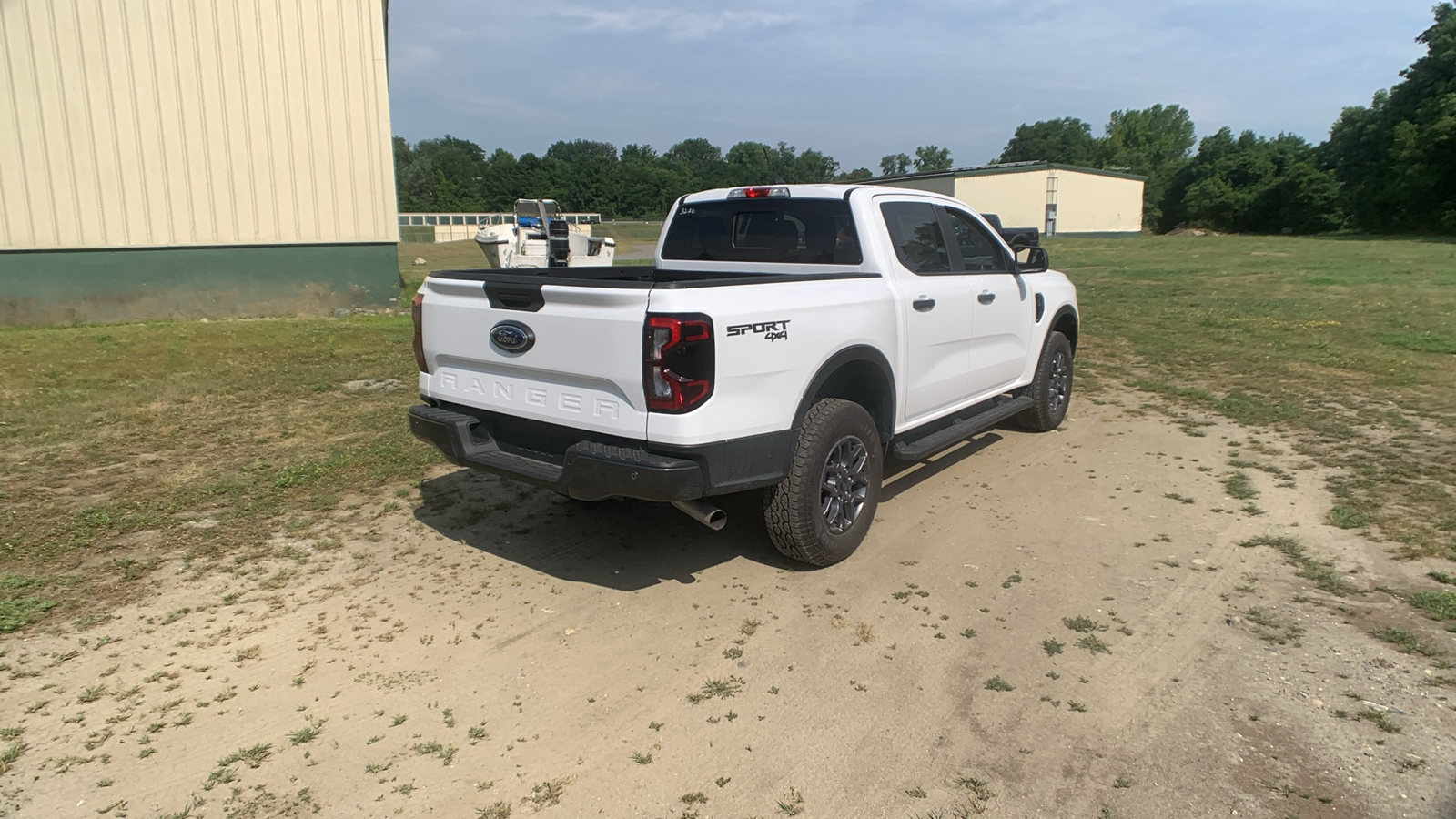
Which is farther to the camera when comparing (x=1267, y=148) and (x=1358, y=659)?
(x=1267, y=148)

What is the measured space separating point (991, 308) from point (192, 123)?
1221 cm

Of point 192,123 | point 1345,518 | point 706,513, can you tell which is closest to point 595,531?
point 706,513

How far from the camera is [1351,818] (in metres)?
2.68

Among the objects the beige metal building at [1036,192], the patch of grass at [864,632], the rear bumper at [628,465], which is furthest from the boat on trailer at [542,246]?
the beige metal building at [1036,192]

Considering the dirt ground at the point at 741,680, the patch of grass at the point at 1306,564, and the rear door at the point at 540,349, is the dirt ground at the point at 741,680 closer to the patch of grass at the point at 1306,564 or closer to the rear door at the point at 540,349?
the patch of grass at the point at 1306,564

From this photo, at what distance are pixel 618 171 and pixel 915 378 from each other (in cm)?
9252

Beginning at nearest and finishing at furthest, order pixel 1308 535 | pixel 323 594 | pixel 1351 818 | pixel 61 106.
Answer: pixel 1351 818 → pixel 323 594 → pixel 1308 535 → pixel 61 106

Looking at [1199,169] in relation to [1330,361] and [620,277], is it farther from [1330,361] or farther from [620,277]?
[620,277]

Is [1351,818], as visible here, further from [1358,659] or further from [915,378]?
[915,378]

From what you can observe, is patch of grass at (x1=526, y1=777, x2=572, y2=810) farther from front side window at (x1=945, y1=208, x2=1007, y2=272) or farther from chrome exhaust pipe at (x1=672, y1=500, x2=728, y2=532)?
Result: front side window at (x1=945, y1=208, x2=1007, y2=272)

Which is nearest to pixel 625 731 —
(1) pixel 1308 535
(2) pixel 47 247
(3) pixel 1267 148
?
(1) pixel 1308 535

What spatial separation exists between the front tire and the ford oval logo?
131cm

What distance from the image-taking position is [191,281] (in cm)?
1332

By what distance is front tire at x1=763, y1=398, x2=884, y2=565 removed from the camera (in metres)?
4.17
